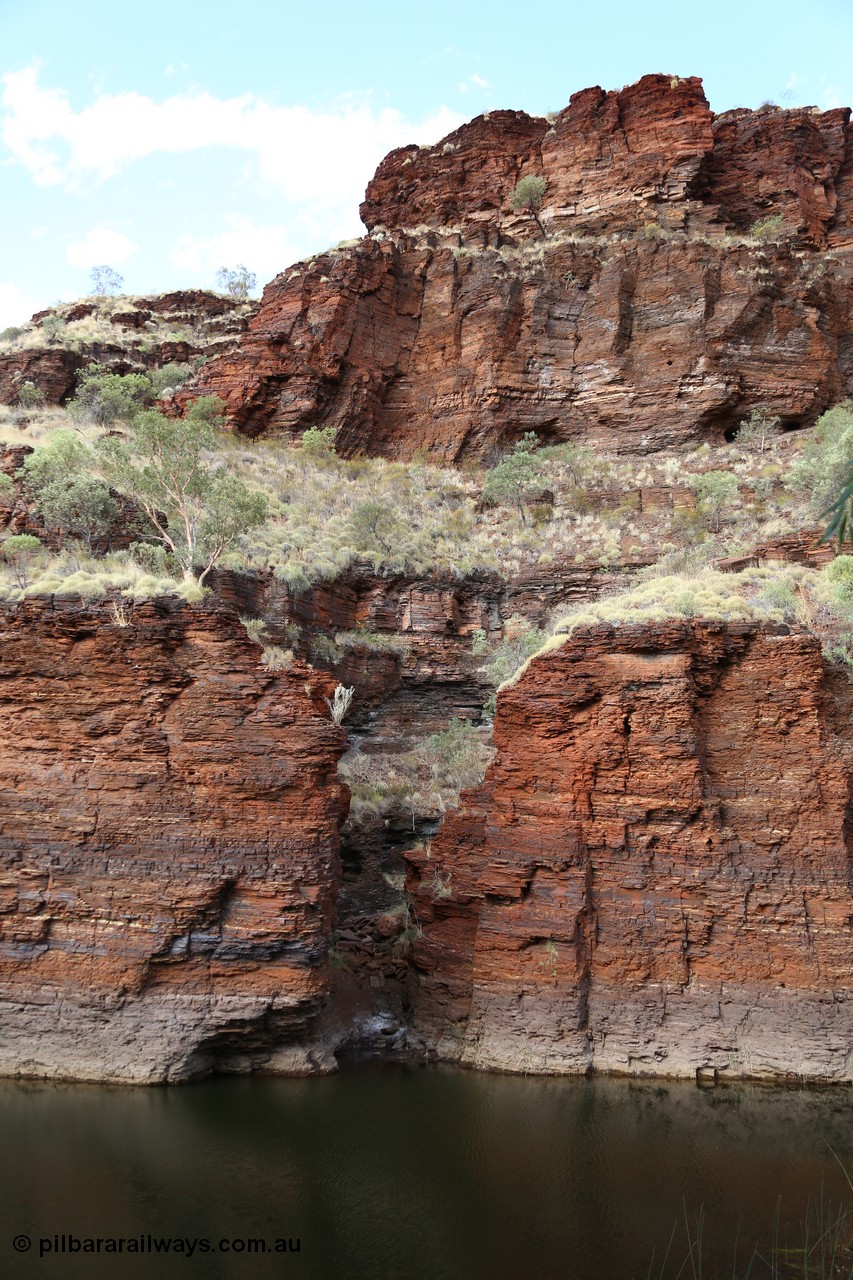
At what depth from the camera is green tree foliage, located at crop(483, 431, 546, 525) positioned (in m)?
35.3

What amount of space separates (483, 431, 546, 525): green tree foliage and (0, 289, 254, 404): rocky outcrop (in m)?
16.7

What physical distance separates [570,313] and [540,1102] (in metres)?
34.9

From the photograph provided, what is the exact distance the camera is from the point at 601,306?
39250mm

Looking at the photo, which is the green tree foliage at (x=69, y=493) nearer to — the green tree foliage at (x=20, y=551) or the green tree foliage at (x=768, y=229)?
the green tree foliage at (x=20, y=551)

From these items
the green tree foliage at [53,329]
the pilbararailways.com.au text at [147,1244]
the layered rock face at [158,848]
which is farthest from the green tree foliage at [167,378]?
the pilbararailways.com.au text at [147,1244]

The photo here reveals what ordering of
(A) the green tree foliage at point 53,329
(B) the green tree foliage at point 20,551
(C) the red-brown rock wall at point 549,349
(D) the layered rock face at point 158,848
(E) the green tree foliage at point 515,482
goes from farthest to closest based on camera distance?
(A) the green tree foliage at point 53,329, (C) the red-brown rock wall at point 549,349, (E) the green tree foliage at point 515,482, (B) the green tree foliage at point 20,551, (D) the layered rock face at point 158,848

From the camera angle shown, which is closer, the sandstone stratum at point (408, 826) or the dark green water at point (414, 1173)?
the dark green water at point (414, 1173)

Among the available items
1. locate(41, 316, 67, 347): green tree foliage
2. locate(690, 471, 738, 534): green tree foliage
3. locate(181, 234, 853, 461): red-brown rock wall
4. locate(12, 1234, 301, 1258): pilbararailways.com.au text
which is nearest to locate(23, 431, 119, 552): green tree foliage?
locate(181, 234, 853, 461): red-brown rock wall

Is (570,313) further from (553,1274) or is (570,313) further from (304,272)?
(553,1274)

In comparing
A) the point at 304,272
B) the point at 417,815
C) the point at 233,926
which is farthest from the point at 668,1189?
the point at 304,272

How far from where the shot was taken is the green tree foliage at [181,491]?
2408 cm

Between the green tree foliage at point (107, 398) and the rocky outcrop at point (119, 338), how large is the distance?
70.6 inches

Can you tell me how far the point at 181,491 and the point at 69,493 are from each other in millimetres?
3113

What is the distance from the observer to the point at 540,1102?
14.2 metres
